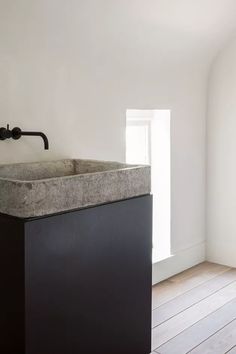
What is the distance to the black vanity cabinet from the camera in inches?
64.7

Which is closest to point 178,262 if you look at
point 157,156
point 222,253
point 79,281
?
point 222,253

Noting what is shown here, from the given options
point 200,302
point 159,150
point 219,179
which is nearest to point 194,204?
point 219,179

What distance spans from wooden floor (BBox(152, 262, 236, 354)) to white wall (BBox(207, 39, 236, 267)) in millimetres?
207

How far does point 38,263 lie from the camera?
64.8 inches

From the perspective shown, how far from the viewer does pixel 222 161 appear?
3520 millimetres

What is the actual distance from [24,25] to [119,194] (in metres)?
0.95

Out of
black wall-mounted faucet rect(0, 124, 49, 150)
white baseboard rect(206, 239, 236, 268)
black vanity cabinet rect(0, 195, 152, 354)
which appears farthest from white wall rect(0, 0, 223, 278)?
black vanity cabinet rect(0, 195, 152, 354)

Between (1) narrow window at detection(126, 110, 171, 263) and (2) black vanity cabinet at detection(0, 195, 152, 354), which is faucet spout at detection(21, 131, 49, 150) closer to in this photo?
(2) black vanity cabinet at detection(0, 195, 152, 354)

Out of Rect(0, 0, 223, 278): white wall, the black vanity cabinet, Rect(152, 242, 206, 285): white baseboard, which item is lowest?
Rect(152, 242, 206, 285): white baseboard

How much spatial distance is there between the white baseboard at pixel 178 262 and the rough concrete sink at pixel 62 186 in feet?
3.89

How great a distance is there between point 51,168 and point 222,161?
67.8 inches

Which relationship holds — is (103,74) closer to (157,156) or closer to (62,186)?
(157,156)

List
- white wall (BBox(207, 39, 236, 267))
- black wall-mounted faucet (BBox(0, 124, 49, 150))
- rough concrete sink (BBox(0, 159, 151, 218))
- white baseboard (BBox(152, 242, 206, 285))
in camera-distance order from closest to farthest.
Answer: rough concrete sink (BBox(0, 159, 151, 218)) → black wall-mounted faucet (BBox(0, 124, 49, 150)) → white baseboard (BBox(152, 242, 206, 285)) → white wall (BBox(207, 39, 236, 267))

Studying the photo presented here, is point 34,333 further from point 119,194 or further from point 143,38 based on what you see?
point 143,38
